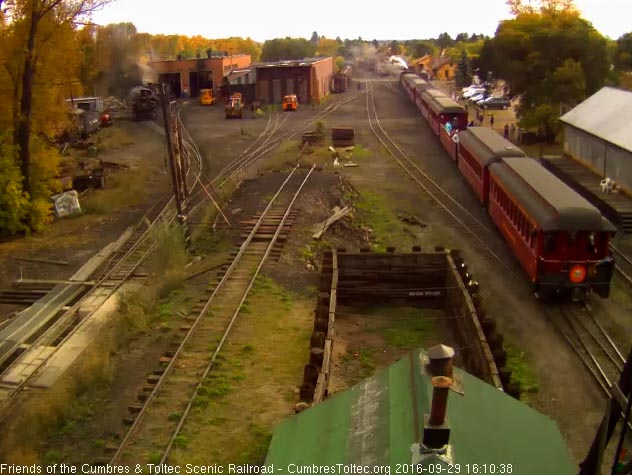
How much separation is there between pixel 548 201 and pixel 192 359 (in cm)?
919

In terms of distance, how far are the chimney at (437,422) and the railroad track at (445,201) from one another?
46.9 ft

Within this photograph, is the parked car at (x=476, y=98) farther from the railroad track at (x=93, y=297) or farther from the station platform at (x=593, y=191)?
the railroad track at (x=93, y=297)

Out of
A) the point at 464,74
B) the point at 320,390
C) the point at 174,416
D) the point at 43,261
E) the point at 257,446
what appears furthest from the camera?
the point at 464,74

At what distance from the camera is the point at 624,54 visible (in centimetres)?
5419

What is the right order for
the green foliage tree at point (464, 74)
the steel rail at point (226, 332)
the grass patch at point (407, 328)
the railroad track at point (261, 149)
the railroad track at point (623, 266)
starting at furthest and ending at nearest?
the green foliage tree at point (464, 74) < the railroad track at point (261, 149) < the railroad track at point (623, 266) < the grass patch at point (407, 328) < the steel rail at point (226, 332)

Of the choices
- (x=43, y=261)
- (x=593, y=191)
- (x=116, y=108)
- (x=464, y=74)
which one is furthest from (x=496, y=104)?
(x=43, y=261)

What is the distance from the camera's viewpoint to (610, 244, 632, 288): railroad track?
57.5 ft

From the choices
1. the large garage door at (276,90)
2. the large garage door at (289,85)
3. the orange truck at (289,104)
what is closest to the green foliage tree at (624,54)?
the orange truck at (289,104)

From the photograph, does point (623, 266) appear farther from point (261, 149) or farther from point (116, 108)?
point (116, 108)

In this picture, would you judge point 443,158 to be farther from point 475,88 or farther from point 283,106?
point 475,88

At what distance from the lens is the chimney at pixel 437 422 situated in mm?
4641

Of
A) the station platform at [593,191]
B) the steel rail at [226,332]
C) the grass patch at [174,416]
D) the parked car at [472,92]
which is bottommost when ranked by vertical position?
the grass patch at [174,416]

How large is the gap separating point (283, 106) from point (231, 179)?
27.9 meters

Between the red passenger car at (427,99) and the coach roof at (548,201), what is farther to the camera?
the red passenger car at (427,99)
